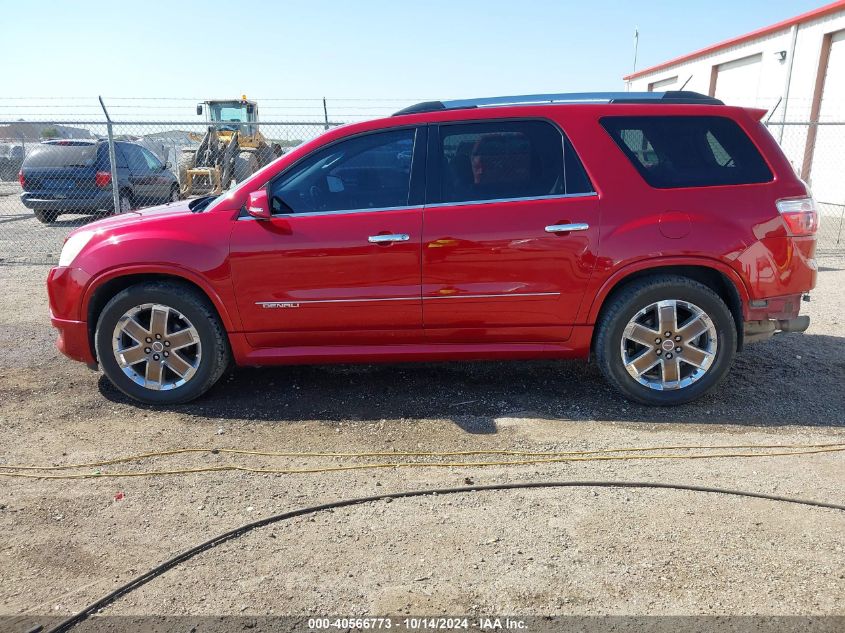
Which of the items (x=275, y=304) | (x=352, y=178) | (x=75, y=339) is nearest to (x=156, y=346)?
(x=75, y=339)

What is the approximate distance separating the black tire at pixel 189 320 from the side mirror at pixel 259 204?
27.3 inches

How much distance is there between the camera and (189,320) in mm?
4324

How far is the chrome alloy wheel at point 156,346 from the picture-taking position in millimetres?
4363

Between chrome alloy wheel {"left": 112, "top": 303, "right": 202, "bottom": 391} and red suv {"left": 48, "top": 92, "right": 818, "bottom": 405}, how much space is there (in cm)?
1

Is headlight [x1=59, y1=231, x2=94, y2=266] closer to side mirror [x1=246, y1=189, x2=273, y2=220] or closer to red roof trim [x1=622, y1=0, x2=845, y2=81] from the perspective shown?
side mirror [x1=246, y1=189, x2=273, y2=220]

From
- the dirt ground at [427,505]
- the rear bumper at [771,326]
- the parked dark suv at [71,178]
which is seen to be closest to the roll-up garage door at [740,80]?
the parked dark suv at [71,178]

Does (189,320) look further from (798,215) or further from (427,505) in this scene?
(798,215)

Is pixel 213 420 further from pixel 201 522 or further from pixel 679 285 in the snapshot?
pixel 679 285

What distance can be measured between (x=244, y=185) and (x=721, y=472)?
3.31 metres

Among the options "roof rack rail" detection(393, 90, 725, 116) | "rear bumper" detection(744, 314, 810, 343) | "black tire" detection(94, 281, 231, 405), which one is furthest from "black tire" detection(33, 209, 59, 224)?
"rear bumper" detection(744, 314, 810, 343)

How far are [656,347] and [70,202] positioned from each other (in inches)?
462

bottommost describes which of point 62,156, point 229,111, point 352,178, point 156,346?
point 156,346

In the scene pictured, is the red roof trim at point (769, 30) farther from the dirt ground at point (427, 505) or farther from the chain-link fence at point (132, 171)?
the dirt ground at point (427, 505)

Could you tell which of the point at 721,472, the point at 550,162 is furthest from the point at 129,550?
the point at 550,162
